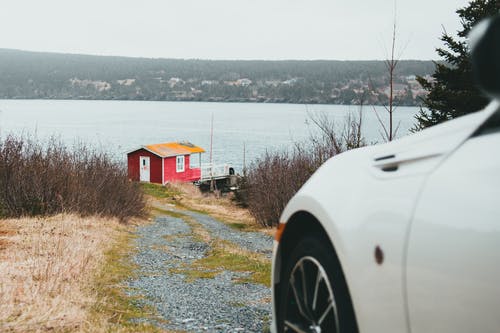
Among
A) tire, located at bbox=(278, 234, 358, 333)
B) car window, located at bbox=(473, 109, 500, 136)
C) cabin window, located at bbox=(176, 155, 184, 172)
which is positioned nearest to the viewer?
car window, located at bbox=(473, 109, 500, 136)

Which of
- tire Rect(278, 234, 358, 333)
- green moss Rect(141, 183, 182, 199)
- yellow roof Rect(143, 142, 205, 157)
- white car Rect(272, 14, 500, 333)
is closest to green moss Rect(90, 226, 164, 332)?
tire Rect(278, 234, 358, 333)

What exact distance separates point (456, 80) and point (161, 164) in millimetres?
35266

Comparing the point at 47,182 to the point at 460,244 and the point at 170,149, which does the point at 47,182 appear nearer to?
the point at 460,244

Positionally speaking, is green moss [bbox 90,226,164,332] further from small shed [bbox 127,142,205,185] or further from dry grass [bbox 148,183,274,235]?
small shed [bbox 127,142,205,185]

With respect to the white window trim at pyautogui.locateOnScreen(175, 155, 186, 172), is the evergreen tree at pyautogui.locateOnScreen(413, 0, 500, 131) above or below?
above

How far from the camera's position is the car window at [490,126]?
188 cm

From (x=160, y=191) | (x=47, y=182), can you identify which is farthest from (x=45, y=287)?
(x=160, y=191)

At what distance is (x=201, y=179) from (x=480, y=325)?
56624 mm

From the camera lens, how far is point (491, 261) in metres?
1.60

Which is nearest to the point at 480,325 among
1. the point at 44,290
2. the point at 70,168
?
the point at 44,290

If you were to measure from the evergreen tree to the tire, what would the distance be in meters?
19.5

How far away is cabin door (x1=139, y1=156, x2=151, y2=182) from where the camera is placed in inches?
2159

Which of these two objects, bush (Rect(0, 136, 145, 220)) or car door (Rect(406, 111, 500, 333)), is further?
bush (Rect(0, 136, 145, 220))

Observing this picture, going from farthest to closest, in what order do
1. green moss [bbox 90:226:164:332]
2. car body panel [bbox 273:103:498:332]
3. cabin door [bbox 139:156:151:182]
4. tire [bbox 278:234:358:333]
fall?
cabin door [bbox 139:156:151:182] → green moss [bbox 90:226:164:332] → tire [bbox 278:234:358:333] → car body panel [bbox 273:103:498:332]
